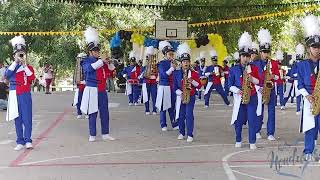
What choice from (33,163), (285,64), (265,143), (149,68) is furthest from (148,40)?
(33,163)

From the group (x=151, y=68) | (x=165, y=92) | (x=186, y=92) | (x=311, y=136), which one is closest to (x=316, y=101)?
(x=311, y=136)

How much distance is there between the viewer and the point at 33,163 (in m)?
9.26

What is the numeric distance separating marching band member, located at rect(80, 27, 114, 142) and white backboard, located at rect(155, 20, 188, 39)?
14068mm

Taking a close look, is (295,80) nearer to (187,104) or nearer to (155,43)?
(187,104)

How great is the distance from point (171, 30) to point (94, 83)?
14572 millimetres

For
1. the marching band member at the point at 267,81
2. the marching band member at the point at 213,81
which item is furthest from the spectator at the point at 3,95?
the marching band member at the point at 267,81

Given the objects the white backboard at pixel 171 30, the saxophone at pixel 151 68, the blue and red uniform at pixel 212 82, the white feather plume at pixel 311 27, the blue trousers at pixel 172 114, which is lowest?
the blue trousers at pixel 172 114

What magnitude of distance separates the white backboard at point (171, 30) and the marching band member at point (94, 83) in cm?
1407

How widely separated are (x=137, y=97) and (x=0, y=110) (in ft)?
16.3

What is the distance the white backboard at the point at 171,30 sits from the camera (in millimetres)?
25953

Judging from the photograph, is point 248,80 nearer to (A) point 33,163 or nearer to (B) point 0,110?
(A) point 33,163

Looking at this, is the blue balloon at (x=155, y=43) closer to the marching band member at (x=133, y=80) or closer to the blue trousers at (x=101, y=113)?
the marching band member at (x=133, y=80)

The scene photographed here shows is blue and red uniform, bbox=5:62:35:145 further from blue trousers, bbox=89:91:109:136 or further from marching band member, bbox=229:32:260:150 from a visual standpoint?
marching band member, bbox=229:32:260:150

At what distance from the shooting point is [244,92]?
10.5 meters
